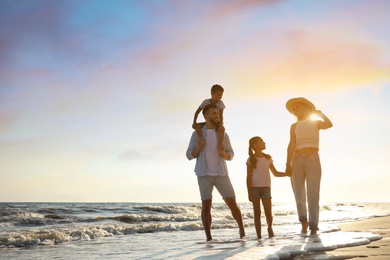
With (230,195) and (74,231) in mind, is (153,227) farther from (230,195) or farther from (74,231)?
(230,195)

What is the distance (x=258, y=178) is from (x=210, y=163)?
82 cm

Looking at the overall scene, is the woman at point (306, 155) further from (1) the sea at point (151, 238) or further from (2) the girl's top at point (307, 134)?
(1) the sea at point (151, 238)

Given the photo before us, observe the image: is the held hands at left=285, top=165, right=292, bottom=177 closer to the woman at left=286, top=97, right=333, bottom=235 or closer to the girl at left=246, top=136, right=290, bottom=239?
the woman at left=286, top=97, right=333, bottom=235

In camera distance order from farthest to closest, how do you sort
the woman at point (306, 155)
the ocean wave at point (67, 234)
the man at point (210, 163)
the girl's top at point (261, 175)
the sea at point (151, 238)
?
the ocean wave at point (67, 234) < the girl's top at point (261, 175) < the man at point (210, 163) < the woman at point (306, 155) < the sea at point (151, 238)

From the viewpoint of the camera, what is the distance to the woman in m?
6.42

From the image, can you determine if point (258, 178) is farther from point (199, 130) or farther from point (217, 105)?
point (217, 105)

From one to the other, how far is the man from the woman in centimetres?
99

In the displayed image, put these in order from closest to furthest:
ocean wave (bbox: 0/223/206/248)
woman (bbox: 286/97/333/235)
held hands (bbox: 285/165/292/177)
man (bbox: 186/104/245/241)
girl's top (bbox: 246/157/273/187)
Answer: woman (bbox: 286/97/333/235) < man (bbox: 186/104/245/241) < girl's top (bbox: 246/157/273/187) < held hands (bbox: 285/165/292/177) < ocean wave (bbox: 0/223/206/248)

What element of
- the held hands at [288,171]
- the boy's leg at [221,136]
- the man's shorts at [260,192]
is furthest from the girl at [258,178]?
the boy's leg at [221,136]

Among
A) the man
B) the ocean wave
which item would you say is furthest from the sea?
the man

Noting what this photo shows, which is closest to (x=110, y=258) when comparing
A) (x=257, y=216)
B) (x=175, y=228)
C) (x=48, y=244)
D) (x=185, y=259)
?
(x=185, y=259)

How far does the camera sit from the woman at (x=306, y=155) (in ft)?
21.1

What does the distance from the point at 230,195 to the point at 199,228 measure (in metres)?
7.47

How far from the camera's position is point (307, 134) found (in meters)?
6.46
